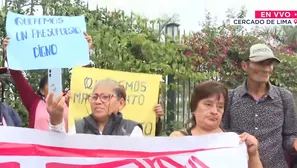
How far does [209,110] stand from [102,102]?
673 millimetres

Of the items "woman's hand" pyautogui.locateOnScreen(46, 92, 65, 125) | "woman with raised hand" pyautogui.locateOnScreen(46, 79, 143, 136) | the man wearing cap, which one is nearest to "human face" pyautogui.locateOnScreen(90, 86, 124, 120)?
"woman with raised hand" pyautogui.locateOnScreen(46, 79, 143, 136)

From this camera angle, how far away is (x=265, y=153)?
3143 millimetres

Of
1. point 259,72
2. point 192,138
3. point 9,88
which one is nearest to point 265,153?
point 259,72

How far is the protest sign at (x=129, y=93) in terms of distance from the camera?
12.0 ft

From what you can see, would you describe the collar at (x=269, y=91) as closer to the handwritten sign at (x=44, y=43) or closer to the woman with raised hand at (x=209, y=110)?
the woman with raised hand at (x=209, y=110)

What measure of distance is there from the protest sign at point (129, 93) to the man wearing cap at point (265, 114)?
0.75m

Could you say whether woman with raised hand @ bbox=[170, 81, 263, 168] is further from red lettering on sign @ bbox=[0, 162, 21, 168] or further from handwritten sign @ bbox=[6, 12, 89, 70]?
handwritten sign @ bbox=[6, 12, 89, 70]

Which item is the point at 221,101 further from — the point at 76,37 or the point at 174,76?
the point at 174,76

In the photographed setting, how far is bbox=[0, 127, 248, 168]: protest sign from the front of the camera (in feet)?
8.16

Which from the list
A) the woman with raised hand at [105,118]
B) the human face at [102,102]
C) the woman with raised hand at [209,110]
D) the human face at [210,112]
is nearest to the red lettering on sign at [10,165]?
the woman with raised hand at [105,118]

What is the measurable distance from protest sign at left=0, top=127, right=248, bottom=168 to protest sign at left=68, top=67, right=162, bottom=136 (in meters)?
0.90

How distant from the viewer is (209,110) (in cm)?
263

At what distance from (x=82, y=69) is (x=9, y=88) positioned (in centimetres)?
126

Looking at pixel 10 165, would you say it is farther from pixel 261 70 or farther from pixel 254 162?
pixel 261 70
